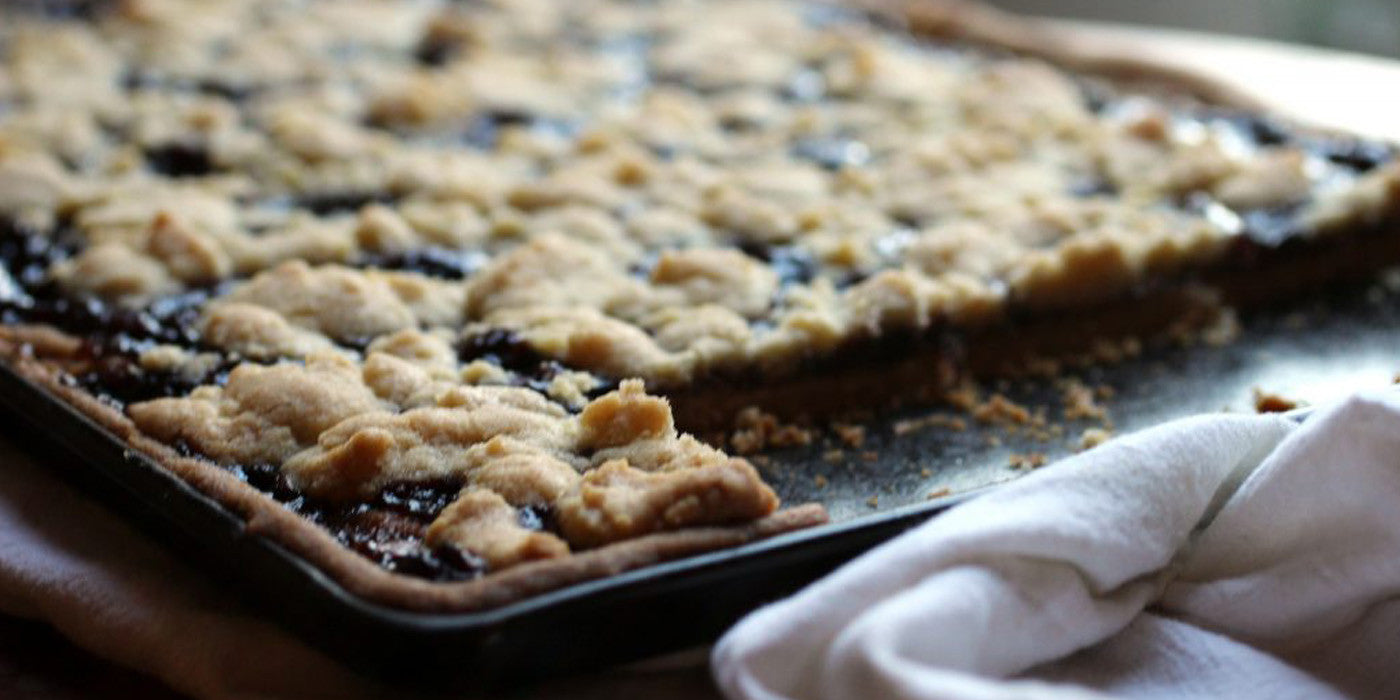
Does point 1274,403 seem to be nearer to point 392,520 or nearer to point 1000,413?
point 1000,413

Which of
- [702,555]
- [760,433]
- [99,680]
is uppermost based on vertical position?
[702,555]

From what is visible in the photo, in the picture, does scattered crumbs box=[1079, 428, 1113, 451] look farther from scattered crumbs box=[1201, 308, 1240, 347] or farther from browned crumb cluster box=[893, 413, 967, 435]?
scattered crumbs box=[1201, 308, 1240, 347]

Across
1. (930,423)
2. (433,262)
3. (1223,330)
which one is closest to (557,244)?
(433,262)

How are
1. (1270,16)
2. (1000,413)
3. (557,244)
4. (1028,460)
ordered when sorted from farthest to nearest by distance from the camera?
(1270,16) → (557,244) → (1000,413) → (1028,460)

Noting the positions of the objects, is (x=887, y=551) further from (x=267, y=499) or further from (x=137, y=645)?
(x=137, y=645)

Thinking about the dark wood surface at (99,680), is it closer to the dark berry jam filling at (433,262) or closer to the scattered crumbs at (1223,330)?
the dark berry jam filling at (433,262)

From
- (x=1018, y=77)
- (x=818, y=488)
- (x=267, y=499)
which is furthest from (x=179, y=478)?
(x=1018, y=77)

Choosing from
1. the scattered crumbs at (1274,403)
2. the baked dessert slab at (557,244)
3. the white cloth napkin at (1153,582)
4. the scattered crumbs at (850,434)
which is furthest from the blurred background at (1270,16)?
the white cloth napkin at (1153,582)
